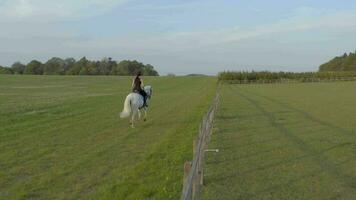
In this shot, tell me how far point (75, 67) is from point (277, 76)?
7921 centimetres

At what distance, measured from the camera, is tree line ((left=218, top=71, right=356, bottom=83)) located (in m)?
112

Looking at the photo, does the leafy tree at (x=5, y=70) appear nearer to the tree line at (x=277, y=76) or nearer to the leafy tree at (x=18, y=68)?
the leafy tree at (x=18, y=68)

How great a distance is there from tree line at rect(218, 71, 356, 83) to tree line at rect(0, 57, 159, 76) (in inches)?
2327

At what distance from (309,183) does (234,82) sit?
10080 cm

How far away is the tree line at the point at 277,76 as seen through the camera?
112 metres

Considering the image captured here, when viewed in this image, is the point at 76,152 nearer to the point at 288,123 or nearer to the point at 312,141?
the point at 312,141

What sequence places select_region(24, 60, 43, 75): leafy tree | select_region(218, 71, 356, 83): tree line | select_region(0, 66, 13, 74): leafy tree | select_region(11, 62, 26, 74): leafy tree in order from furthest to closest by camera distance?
select_region(11, 62, 26, 74): leafy tree, select_region(24, 60, 43, 75): leafy tree, select_region(0, 66, 13, 74): leafy tree, select_region(218, 71, 356, 83): tree line

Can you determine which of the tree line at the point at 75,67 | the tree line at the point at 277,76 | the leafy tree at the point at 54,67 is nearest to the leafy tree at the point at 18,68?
the tree line at the point at 75,67

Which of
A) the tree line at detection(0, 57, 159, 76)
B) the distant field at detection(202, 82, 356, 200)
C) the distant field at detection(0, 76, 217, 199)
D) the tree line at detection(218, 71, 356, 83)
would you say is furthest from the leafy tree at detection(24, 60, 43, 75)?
the distant field at detection(202, 82, 356, 200)

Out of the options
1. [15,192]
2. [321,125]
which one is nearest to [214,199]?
[15,192]

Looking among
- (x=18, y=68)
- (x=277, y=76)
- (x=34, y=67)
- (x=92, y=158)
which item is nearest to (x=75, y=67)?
(x=34, y=67)

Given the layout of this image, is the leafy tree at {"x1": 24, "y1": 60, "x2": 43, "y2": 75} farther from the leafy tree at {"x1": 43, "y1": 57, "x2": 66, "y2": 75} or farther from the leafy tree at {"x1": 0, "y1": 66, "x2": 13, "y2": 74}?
the leafy tree at {"x1": 0, "y1": 66, "x2": 13, "y2": 74}

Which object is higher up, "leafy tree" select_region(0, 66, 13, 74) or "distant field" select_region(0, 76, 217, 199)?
"leafy tree" select_region(0, 66, 13, 74)

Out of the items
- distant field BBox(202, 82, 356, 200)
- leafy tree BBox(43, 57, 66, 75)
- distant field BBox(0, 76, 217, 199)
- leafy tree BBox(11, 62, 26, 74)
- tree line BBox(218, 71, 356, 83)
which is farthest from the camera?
leafy tree BBox(11, 62, 26, 74)
